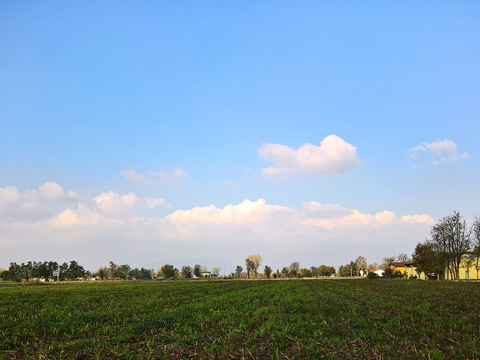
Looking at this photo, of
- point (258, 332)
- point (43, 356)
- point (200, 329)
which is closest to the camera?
point (43, 356)

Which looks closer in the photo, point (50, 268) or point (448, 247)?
point (448, 247)

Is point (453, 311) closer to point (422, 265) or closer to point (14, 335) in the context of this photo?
point (14, 335)

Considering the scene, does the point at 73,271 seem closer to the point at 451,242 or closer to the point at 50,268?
the point at 50,268

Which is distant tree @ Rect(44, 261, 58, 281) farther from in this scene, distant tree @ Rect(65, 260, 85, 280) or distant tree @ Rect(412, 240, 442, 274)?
distant tree @ Rect(412, 240, 442, 274)

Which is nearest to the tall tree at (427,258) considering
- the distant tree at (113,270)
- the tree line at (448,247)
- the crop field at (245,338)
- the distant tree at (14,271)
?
the tree line at (448,247)

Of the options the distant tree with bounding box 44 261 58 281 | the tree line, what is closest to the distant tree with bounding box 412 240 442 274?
the tree line

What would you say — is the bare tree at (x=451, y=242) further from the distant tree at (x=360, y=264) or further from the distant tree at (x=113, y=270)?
the distant tree at (x=113, y=270)

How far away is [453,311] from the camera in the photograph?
18812 millimetres

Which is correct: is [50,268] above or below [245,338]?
below

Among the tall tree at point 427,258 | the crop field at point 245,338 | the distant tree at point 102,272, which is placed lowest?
the distant tree at point 102,272

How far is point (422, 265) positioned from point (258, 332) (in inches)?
4054

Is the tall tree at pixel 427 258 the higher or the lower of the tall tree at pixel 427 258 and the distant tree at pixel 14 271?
the higher

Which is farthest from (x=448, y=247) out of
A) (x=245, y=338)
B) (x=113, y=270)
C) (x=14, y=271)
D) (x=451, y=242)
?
(x=14, y=271)

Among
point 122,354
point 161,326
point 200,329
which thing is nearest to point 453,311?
point 200,329
